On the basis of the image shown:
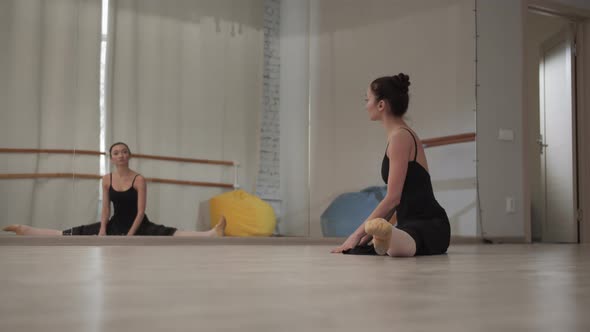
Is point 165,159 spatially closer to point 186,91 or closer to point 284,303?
point 186,91

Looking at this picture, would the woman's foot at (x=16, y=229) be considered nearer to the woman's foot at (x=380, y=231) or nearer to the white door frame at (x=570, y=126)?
the woman's foot at (x=380, y=231)

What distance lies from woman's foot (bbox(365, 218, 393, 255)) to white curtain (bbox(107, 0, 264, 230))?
2.45 meters

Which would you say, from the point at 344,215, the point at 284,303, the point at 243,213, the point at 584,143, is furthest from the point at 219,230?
the point at 584,143

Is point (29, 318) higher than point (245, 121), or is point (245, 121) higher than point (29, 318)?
point (245, 121)

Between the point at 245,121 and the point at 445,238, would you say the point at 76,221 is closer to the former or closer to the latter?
the point at 245,121

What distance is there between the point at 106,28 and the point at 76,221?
1320 mm

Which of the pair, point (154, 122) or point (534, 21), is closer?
point (154, 122)

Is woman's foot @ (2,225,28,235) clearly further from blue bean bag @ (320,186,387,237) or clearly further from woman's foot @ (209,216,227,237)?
blue bean bag @ (320,186,387,237)

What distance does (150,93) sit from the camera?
161 inches

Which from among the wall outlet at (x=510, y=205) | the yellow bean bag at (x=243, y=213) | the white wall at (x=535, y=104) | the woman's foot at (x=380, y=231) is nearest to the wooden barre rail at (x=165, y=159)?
the yellow bean bag at (x=243, y=213)

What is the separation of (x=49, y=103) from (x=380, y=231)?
2801 mm

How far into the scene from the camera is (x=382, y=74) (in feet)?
14.5

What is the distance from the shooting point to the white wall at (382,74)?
4254mm

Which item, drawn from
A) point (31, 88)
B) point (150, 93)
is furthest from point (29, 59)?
point (150, 93)
